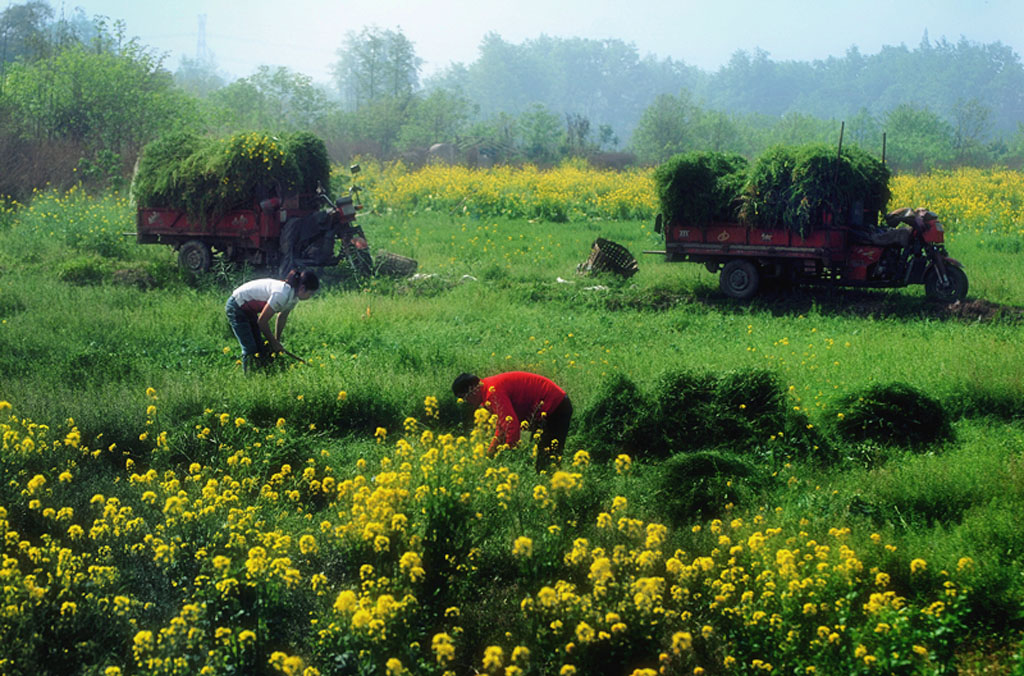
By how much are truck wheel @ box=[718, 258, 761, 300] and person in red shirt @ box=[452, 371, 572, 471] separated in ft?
27.6

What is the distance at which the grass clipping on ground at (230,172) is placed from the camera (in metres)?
16.3

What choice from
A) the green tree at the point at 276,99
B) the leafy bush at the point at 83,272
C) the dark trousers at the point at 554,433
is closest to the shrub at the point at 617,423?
the dark trousers at the point at 554,433

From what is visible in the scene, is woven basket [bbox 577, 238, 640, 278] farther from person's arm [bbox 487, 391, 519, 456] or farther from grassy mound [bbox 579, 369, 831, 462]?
person's arm [bbox 487, 391, 519, 456]

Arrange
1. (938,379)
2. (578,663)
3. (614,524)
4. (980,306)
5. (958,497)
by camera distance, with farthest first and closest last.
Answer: (980,306) < (938,379) < (958,497) < (614,524) < (578,663)

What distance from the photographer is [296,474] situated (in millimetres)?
7270

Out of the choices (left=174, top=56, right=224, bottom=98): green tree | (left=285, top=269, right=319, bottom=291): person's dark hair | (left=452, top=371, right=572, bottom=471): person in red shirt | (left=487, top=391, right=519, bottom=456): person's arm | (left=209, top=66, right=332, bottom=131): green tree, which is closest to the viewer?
(left=487, top=391, right=519, bottom=456): person's arm

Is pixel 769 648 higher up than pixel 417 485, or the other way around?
pixel 417 485

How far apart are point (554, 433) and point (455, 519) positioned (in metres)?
2.14

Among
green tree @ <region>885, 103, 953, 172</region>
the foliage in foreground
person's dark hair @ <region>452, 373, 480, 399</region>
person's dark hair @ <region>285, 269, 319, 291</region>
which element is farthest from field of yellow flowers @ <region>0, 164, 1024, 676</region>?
green tree @ <region>885, 103, 953, 172</region>

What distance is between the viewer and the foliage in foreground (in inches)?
182

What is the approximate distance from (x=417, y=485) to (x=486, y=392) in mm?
1298

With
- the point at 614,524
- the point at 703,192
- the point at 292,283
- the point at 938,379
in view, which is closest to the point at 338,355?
the point at 292,283

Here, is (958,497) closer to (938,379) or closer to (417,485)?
(938,379)

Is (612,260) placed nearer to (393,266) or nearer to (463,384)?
(393,266)
